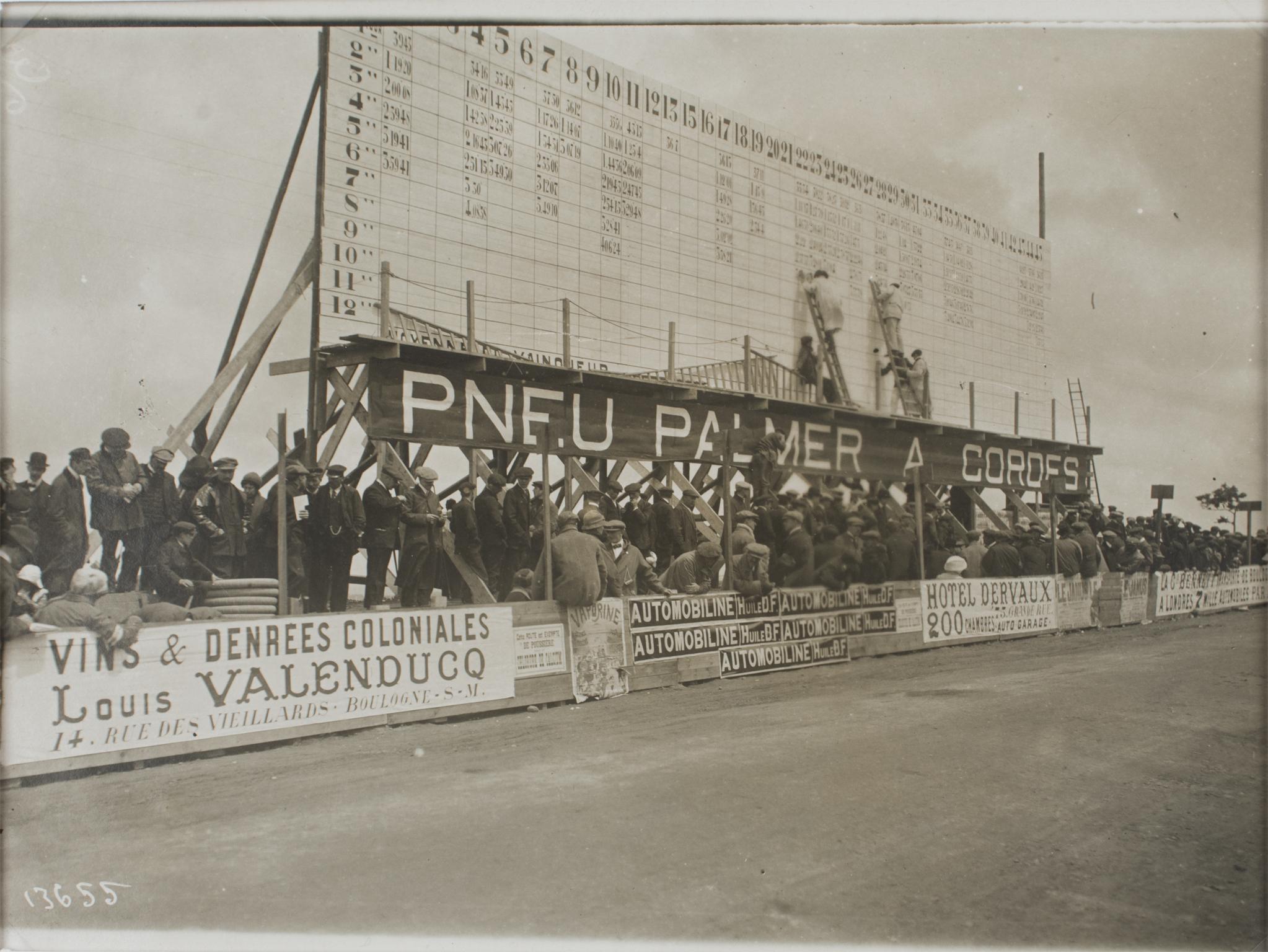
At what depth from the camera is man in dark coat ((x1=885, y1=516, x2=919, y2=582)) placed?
37.1 ft

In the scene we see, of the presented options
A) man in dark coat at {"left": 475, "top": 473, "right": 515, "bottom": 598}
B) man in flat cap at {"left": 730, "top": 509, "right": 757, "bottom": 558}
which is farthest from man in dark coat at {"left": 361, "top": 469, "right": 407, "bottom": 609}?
man in flat cap at {"left": 730, "top": 509, "right": 757, "bottom": 558}

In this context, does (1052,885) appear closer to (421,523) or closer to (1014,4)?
(1014,4)

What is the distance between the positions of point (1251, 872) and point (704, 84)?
8.51 meters

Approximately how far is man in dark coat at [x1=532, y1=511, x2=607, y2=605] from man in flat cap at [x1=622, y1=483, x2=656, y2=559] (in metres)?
2.18

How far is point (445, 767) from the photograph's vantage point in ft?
23.1

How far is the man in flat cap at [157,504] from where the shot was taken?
8094 mm

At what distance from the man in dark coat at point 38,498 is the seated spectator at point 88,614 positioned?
650mm

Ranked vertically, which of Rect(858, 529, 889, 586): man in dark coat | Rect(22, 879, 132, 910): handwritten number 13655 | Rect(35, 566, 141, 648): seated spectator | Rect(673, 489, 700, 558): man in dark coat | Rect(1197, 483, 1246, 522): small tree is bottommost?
Rect(22, 879, 132, 910): handwritten number 13655

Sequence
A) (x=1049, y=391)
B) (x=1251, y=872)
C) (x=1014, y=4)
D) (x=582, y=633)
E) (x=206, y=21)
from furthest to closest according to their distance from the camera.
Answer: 1. (x=1049, y=391)
2. (x=582, y=633)
3. (x=206, y=21)
4. (x=1014, y=4)
5. (x=1251, y=872)

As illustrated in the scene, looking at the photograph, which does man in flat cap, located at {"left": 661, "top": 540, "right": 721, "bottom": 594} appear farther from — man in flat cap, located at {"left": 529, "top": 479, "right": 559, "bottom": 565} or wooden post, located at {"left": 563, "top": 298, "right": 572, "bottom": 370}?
wooden post, located at {"left": 563, "top": 298, "right": 572, "bottom": 370}

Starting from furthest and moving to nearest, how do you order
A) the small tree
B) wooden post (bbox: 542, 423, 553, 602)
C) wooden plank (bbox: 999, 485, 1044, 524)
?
wooden plank (bbox: 999, 485, 1044, 524) < the small tree < wooden post (bbox: 542, 423, 553, 602)

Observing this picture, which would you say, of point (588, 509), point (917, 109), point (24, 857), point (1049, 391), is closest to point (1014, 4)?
point (917, 109)

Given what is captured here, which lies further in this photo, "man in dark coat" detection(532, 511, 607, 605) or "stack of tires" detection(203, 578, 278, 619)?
"man in dark coat" detection(532, 511, 607, 605)

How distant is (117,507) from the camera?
793 cm
